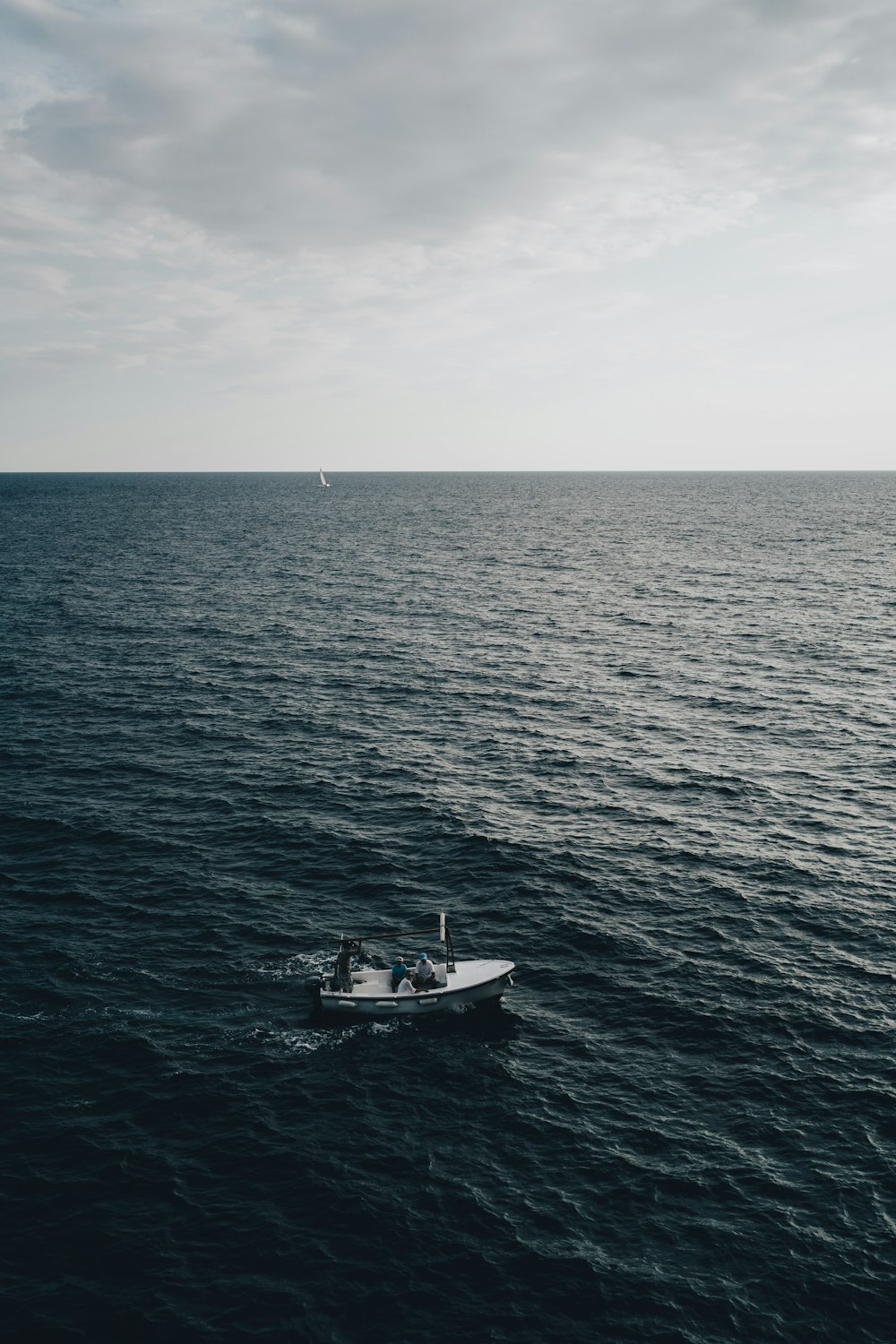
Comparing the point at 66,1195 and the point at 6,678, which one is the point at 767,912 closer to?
the point at 66,1195

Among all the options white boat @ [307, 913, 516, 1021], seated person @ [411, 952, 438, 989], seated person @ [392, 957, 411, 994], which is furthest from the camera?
seated person @ [392, 957, 411, 994]

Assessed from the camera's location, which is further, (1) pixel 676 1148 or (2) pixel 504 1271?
(1) pixel 676 1148

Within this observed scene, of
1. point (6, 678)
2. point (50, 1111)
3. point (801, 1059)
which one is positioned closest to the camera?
point (50, 1111)

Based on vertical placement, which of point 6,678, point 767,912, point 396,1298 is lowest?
point 396,1298

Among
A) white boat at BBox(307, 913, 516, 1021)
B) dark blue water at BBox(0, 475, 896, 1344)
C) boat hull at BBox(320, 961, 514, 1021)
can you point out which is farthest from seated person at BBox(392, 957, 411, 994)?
dark blue water at BBox(0, 475, 896, 1344)

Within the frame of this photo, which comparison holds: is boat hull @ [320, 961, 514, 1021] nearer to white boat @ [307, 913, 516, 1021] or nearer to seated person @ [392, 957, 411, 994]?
white boat @ [307, 913, 516, 1021]

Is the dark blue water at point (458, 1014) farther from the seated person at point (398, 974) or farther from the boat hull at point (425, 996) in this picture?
the seated person at point (398, 974)

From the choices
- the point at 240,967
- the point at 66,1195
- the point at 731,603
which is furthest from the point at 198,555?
the point at 66,1195
